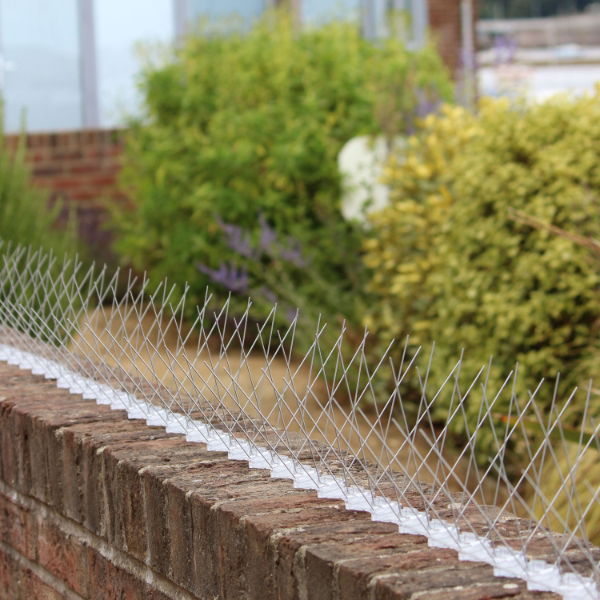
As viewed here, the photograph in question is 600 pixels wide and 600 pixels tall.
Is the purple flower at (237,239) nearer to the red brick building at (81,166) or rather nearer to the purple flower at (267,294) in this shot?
the purple flower at (267,294)

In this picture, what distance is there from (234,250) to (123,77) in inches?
146

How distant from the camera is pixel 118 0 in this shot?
10.8 m

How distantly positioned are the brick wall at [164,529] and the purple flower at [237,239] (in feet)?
13.0

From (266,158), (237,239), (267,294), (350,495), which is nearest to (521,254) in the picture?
(267,294)

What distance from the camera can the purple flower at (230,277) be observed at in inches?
286

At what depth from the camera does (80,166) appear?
Result: 1028cm

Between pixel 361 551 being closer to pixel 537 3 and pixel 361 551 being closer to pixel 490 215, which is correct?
pixel 490 215

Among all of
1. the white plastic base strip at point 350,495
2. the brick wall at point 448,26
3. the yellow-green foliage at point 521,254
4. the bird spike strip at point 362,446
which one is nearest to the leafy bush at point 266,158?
the yellow-green foliage at point 521,254

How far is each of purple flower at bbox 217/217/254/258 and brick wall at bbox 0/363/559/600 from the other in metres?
3.97

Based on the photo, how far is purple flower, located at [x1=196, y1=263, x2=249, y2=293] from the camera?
7254 millimetres

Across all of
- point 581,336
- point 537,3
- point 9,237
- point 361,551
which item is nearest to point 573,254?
point 581,336

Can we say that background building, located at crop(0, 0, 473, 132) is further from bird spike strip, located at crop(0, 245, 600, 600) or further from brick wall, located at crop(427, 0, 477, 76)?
bird spike strip, located at crop(0, 245, 600, 600)

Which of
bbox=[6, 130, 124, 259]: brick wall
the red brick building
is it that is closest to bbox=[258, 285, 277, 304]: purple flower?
the red brick building

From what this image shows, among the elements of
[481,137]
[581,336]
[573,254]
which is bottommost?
[581,336]
